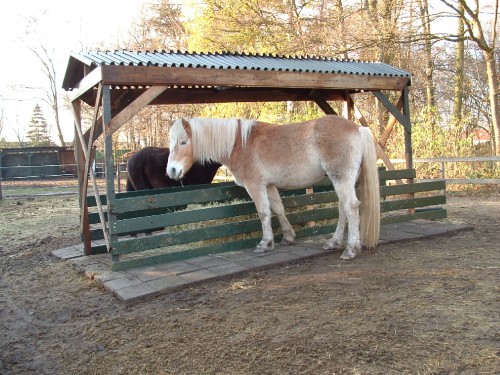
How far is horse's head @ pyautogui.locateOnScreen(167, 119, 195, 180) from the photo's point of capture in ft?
15.7

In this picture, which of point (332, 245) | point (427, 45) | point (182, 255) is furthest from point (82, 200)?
point (427, 45)

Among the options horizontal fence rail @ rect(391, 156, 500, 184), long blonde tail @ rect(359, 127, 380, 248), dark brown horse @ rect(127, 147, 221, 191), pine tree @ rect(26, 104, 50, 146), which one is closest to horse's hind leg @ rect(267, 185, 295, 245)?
long blonde tail @ rect(359, 127, 380, 248)

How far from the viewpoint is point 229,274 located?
4191 mm

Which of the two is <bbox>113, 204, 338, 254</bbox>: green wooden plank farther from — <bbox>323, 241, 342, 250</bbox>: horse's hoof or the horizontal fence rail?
the horizontal fence rail

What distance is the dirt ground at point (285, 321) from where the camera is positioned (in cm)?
241

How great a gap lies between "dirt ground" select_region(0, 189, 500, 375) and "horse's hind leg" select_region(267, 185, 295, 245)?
717mm

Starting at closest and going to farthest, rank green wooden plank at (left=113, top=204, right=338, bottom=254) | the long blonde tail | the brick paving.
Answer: the brick paving < green wooden plank at (left=113, top=204, right=338, bottom=254) < the long blonde tail

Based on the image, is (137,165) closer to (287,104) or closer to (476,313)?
(476,313)

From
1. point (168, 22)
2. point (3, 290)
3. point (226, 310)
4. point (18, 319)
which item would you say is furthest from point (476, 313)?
point (168, 22)

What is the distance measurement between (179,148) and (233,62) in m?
1.35

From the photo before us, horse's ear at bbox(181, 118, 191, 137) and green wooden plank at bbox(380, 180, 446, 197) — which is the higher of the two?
horse's ear at bbox(181, 118, 191, 137)

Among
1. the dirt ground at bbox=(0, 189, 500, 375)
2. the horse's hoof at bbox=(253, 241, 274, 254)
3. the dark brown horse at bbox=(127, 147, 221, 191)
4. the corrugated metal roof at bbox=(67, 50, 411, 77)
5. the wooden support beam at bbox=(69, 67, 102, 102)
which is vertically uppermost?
the corrugated metal roof at bbox=(67, 50, 411, 77)

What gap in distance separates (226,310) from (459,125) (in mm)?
11242

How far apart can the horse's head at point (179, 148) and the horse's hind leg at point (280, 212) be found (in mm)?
1144
